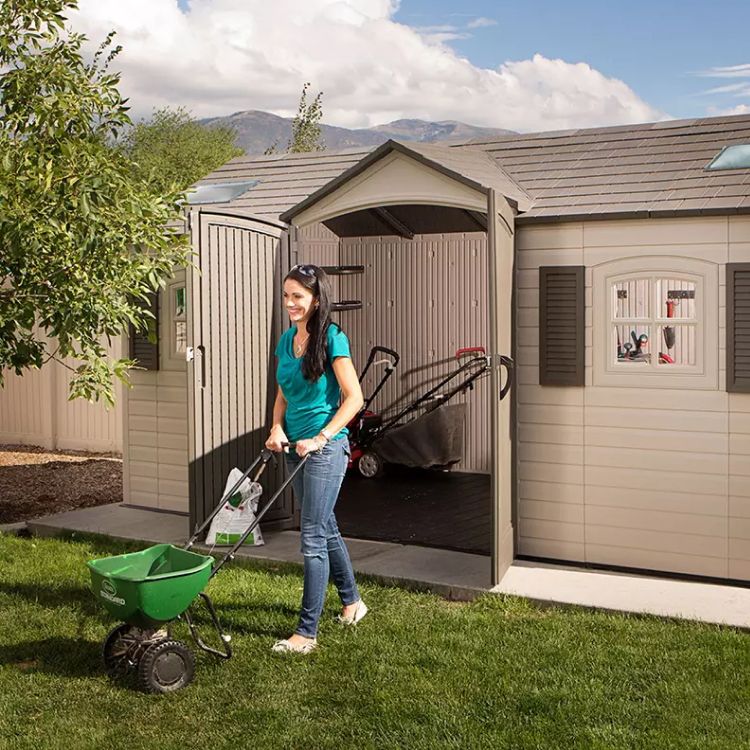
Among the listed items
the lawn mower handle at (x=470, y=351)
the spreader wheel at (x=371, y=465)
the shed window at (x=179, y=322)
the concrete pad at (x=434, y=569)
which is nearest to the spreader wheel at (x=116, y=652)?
the concrete pad at (x=434, y=569)

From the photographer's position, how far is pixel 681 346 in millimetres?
6664

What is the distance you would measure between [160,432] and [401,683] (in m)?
4.38

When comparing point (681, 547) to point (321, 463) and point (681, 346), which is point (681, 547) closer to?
point (681, 346)

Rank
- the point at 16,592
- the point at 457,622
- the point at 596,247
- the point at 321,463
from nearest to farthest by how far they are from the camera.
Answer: the point at 321,463 < the point at 457,622 < the point at 16,592 < the point at 596,247

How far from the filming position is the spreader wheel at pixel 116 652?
188 inches

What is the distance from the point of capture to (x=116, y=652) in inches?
189

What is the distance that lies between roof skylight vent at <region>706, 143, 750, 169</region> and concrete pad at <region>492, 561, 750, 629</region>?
7.99ft

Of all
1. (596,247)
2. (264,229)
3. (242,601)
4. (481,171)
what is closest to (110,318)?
(264,229)

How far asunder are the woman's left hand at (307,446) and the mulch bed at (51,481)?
4.62 meters

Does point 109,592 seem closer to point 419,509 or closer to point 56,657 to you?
point 56,657

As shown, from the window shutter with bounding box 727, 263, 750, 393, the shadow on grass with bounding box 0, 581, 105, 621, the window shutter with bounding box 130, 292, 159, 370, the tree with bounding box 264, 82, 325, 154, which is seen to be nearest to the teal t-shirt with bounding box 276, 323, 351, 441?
the shadow on grass with bounding box 0, 581, 105, 621

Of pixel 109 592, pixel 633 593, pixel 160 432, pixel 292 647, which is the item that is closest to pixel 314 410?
pixel 292 647

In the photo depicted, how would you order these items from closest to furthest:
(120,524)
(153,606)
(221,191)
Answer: (153,606) → (120,524) → (221,191)

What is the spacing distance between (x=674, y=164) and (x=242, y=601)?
367cm
